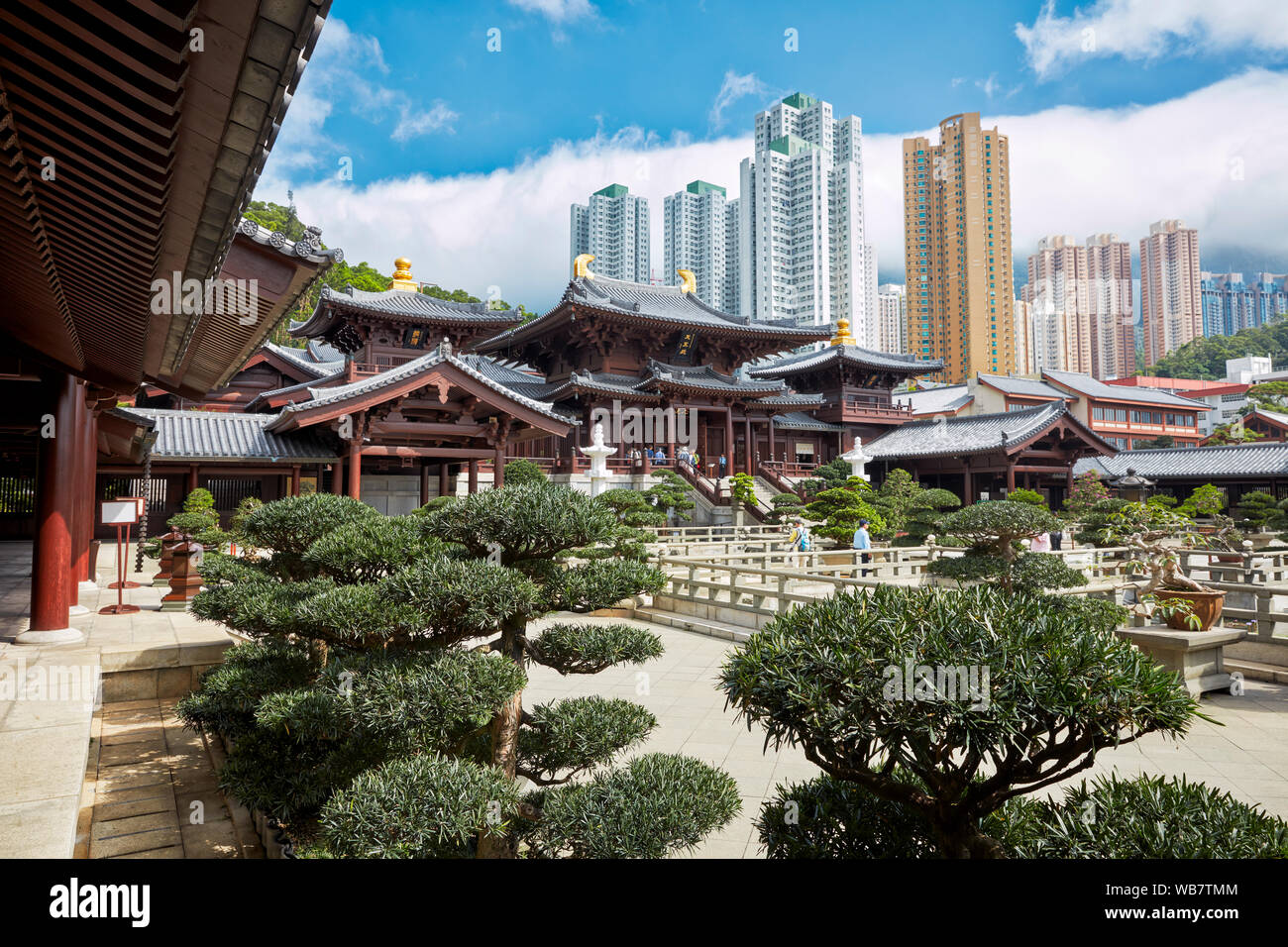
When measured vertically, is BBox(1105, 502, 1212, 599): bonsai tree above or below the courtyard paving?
above

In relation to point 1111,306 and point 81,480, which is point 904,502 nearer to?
point 81,480

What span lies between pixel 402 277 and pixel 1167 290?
385ft

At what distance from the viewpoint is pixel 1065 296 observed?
105 m

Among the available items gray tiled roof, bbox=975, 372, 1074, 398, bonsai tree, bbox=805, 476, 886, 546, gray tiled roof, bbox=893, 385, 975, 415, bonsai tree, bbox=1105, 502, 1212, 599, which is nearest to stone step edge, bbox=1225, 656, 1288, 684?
bonsai tree, bbox=1105, 502, 1212, 599

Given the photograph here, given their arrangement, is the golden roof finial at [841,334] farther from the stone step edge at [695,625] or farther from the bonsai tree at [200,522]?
the bonsai tree at [200,522]

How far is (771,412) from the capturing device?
113 ft

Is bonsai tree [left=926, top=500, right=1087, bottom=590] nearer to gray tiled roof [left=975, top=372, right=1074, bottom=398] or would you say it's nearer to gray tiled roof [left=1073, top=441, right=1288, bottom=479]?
gray tiled roof [left=1073, top=441, right=1288, bottom=479]

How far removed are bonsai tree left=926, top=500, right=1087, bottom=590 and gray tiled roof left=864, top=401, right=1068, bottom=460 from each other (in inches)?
913

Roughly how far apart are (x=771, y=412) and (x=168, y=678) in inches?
1166

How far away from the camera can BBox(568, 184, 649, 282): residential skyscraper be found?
8100cm

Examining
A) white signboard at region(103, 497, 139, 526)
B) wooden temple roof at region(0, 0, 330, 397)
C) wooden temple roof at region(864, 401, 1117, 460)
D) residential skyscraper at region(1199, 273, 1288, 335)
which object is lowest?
white signboard at region(103, 497, 139, 526)

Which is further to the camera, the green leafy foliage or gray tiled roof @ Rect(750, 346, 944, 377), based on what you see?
gray tiled roof @ Rect(750, 346, 944, 377)

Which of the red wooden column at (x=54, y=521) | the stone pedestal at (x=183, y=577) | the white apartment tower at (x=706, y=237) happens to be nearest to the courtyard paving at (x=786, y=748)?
the red wooden column at (x=54, y=521)
